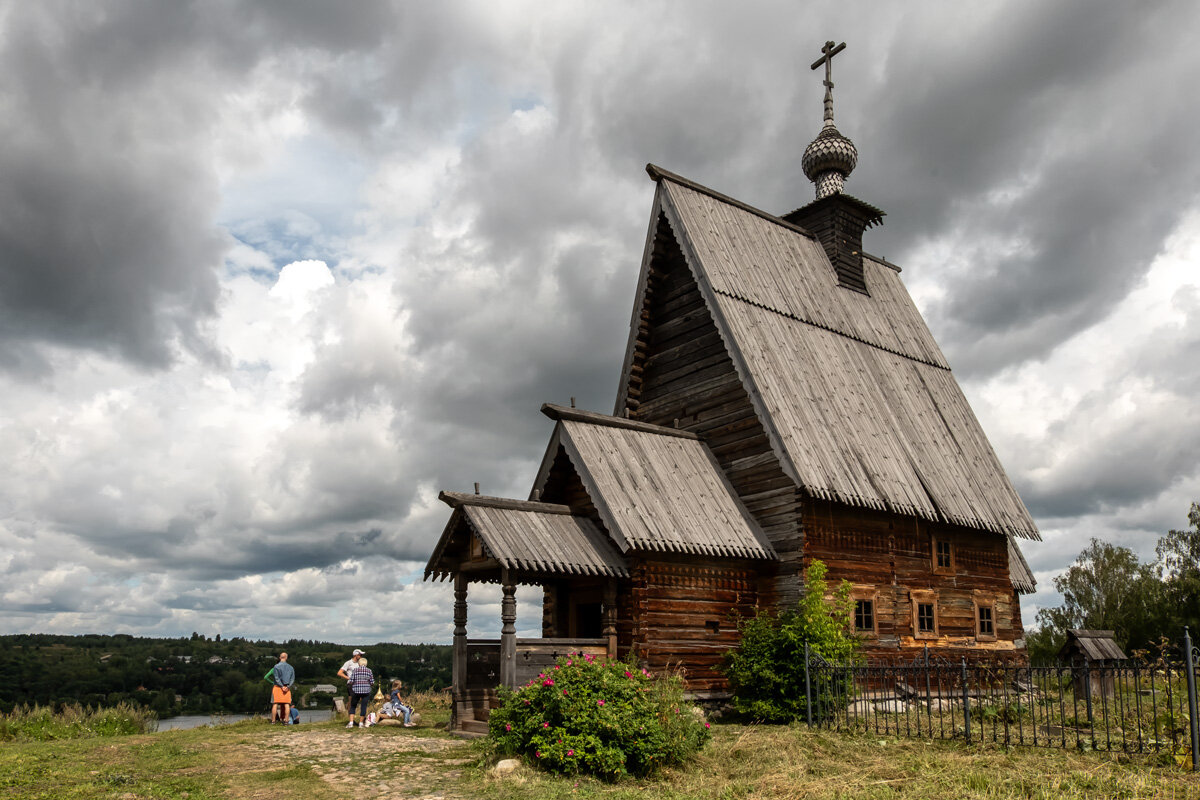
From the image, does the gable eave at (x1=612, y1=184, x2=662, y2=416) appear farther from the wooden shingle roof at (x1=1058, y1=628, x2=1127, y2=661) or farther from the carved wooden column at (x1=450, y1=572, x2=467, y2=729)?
the wooden shingle roof at (x1=1058, y1=628, x2=1127, y2=661)

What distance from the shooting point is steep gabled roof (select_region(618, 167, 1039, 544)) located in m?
20.4

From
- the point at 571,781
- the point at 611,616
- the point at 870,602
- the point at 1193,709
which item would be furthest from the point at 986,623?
the point at 571,781

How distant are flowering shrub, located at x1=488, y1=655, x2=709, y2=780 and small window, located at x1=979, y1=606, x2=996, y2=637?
13.6 meters

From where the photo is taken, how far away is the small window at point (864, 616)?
20.4 meters

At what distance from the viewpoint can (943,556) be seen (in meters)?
23.0

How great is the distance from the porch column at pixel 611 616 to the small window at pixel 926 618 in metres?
8.60

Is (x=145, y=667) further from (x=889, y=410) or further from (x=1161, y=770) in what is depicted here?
(x=1161, y=770)

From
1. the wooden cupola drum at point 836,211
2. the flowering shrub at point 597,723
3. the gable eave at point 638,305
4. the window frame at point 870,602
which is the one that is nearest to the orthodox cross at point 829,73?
the wooden cupola drum at point 836,211

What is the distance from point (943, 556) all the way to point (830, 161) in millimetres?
13353

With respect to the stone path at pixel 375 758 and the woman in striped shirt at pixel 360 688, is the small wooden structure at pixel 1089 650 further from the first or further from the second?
the woman in striped shirt at pixel 360 688

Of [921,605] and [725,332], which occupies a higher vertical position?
[725,332]

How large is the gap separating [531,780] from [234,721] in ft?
34.9

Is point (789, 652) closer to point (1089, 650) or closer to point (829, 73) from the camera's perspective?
point (1089, 650)

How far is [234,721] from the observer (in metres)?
19.2
